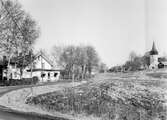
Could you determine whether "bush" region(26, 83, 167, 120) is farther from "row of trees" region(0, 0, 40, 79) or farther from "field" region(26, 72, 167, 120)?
"row of trees" region(0, 0, 40, 79)

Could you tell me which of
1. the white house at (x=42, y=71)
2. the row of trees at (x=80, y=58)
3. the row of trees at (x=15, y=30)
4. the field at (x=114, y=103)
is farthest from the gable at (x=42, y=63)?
the field at (x=114, y=103)

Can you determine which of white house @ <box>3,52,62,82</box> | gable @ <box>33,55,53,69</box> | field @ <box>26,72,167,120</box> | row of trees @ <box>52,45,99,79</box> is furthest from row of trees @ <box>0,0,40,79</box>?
row of trees @ <box>52,45,99,79</box>

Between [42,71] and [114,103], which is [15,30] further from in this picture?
[114,103]

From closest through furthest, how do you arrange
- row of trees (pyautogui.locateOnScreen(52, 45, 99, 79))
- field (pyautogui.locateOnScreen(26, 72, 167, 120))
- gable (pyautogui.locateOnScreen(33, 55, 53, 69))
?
1. field (pyautogui.locateOnScreen(26, 72, 167, 120))
2. gable (pyautogui.locateOnScreen(33, 55, 53, 69))
3. row of trees (pyautogui.locateOnScreen(52, 45, 99, 79))

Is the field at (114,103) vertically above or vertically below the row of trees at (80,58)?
below

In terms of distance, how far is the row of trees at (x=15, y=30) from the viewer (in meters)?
24.1

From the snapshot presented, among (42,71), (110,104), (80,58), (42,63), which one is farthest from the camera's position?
(80,58)

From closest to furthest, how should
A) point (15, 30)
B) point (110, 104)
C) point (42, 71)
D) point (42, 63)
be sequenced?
1. point (110, 104)
2. point (15, 30)
3. point (42, 71)
4. point (42, 63)

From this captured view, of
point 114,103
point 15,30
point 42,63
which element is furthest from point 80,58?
point 114,103

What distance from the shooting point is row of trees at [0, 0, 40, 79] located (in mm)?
24094

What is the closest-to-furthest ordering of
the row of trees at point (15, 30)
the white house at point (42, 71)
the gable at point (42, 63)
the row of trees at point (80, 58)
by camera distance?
1. the row of trees at point (15, 30)
2. the white house at point (42, 71)
3. the gable at point (42, 63)
4. the row of trees at point (80, 58)

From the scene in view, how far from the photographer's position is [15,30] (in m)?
25.3

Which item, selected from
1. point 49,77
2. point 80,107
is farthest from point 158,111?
point 49,77

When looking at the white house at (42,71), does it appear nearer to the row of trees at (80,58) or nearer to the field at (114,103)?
the row of trees at (80,58)
